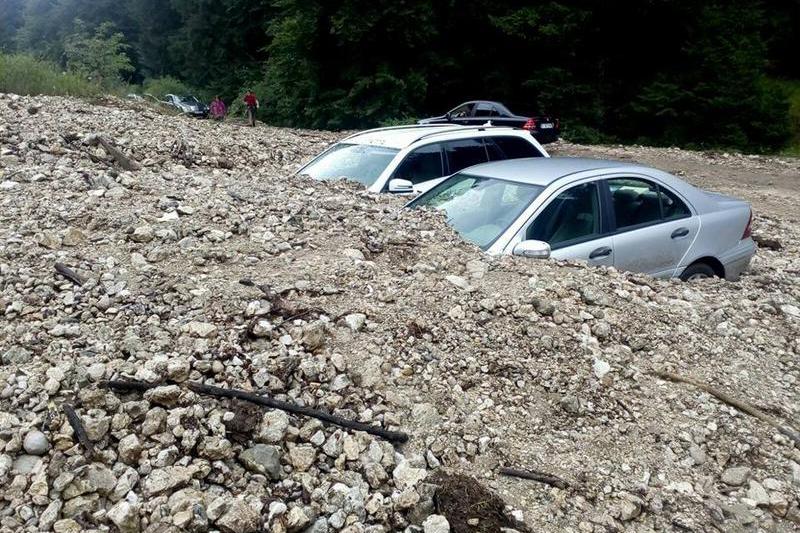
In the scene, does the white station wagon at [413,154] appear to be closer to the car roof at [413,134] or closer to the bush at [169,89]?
the car roof at [413,134]

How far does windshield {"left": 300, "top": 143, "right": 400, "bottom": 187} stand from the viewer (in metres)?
7.70

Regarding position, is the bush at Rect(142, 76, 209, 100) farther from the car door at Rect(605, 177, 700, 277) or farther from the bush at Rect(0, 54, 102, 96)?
the car door at Rect(605, 177, 700, 277)

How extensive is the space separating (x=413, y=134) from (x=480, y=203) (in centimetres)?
241

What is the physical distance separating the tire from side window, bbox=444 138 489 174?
9.82ft

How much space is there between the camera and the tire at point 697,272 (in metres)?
6.20

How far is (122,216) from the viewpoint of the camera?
16.8 ft

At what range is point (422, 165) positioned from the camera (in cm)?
783

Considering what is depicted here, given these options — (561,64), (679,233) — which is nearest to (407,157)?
(679,233)

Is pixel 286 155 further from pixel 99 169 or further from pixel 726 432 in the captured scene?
pixel 726 432

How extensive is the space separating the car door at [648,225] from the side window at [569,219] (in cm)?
19

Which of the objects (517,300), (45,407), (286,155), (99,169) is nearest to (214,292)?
(45,407)

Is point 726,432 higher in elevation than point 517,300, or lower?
lower

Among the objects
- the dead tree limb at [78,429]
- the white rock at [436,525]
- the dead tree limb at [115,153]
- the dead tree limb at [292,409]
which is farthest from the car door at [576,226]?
the dead tree limb at [115,153]

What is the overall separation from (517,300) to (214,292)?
76.3 inches
